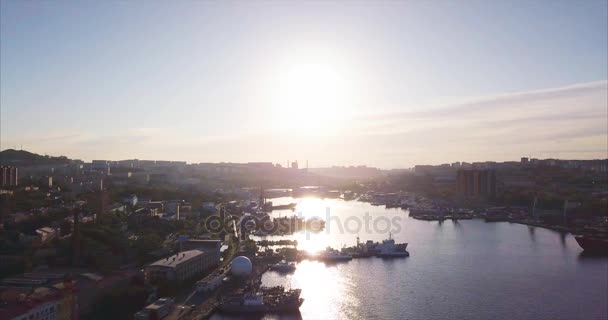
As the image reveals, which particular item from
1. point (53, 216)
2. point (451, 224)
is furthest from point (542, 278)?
point (53, 216)

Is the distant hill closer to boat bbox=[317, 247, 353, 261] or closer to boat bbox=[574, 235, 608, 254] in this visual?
boat bbox=[317, 247, 353, 261]

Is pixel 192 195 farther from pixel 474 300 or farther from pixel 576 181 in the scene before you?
pixel 576 181

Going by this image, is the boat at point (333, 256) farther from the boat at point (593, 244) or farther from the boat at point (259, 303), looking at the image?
the boat at point (593, 244)

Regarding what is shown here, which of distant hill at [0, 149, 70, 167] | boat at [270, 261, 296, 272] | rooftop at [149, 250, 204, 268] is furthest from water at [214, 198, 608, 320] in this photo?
distant hill at [0, 149, 70, 167]

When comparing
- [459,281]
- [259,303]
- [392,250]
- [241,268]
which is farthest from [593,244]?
[259,303]

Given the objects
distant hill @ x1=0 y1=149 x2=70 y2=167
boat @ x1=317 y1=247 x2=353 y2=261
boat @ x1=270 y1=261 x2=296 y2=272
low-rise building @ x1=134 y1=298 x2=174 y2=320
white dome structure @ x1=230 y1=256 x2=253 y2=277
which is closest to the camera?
low-rise building @ x1=134 y1=298 x2=174 y2=320

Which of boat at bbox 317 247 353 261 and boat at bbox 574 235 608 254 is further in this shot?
boat at bbox 574 235 608 254
